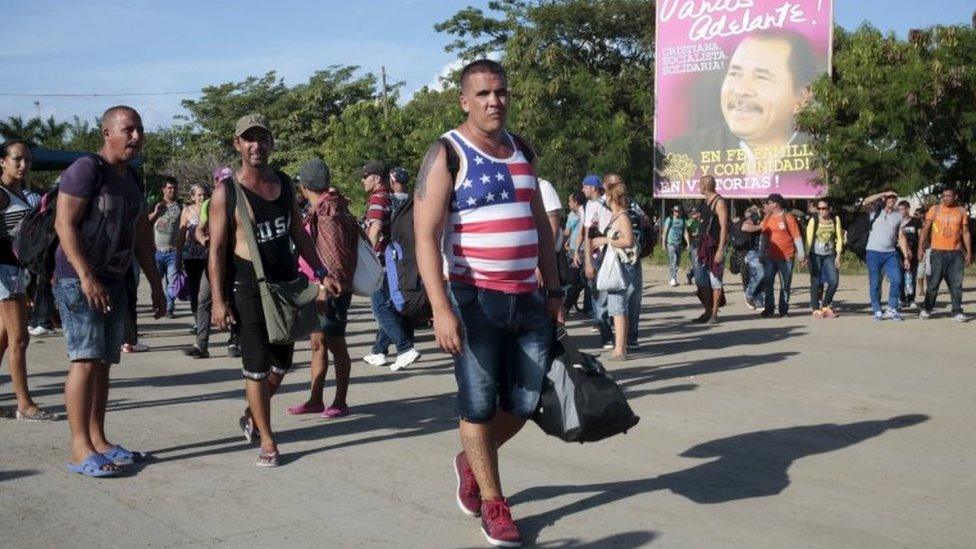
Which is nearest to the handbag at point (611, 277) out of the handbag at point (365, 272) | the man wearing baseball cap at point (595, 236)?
the man wearing baseball cap at point (595, 236)

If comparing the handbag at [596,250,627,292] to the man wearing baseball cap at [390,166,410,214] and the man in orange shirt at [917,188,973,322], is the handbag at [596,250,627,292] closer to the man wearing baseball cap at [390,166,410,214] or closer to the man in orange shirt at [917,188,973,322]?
the man wearing baseball cap at [390,166,410,214]

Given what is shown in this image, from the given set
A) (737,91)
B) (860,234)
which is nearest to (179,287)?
(860,234)

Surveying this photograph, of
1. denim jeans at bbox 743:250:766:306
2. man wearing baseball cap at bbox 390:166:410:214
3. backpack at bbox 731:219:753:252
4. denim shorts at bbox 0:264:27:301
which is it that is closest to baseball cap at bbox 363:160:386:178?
man wearing baseball cap at bbox 390:166:410:214

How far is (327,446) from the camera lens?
6.78 metres

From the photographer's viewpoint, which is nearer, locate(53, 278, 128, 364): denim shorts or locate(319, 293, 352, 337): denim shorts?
locate(53, 278, 128, 364): denim shorts

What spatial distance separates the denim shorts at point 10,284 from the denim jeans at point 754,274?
1033 cm

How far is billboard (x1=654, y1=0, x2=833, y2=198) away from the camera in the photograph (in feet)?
92.6

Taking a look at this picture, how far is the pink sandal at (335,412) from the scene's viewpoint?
774cm

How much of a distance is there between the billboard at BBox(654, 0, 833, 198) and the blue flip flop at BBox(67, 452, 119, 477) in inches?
957

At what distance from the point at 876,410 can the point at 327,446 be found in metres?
3.86

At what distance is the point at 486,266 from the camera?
4758 mm

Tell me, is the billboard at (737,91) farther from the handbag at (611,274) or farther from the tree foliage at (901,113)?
the handbag at (611,274)

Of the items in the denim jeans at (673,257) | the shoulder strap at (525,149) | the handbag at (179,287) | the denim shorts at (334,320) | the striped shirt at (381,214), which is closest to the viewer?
the shoulder strap at (525,149)

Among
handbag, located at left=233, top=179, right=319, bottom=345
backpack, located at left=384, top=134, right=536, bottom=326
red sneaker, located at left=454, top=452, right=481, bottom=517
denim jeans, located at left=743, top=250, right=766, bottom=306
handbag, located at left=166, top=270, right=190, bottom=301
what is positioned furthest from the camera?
denim jeans, located at left=743, top=250, right=766, bottom=306
